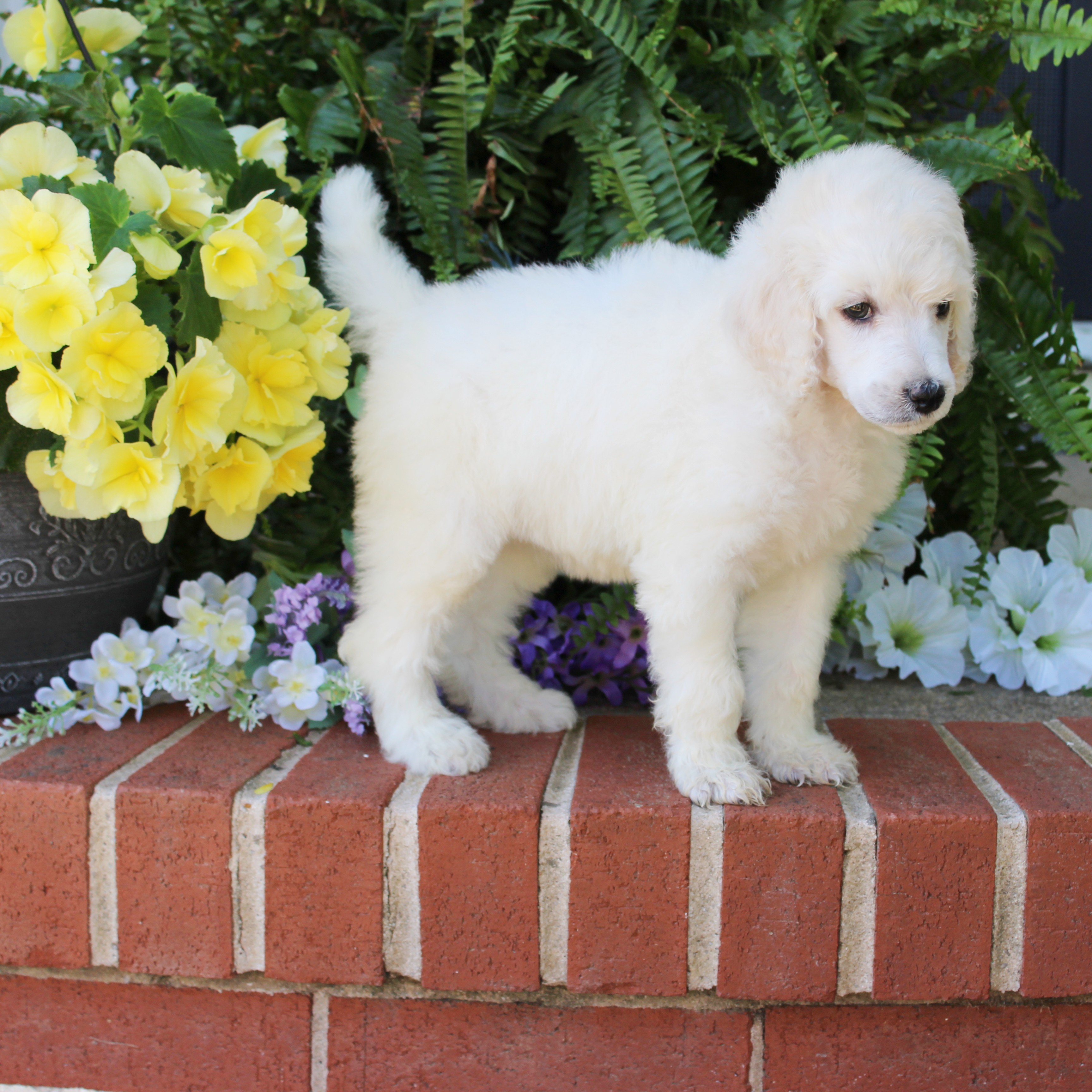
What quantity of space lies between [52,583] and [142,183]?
0.79m

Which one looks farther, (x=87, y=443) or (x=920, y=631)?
(x=920, y=631)

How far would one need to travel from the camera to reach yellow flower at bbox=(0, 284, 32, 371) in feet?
5.14

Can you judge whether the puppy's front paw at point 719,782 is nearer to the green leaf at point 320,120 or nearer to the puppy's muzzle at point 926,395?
the puppy's muzzle at point 926,395

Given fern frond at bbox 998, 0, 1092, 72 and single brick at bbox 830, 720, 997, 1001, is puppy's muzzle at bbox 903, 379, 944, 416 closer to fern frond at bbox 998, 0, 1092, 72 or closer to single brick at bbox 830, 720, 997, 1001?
single brick at bbox 830, 720, 997, 1001

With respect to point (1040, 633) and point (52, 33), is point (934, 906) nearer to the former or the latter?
point (1040, 633)

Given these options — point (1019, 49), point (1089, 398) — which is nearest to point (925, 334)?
point (1089, 398)

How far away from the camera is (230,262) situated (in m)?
1.69

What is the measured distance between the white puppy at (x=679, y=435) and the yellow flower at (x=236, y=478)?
201 millimetres

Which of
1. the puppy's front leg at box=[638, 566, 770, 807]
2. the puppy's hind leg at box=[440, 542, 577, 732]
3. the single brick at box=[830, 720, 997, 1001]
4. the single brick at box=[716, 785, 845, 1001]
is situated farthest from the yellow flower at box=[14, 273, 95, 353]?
the single brick at box=[830, 720, 997, 1001]

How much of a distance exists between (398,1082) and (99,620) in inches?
42.6

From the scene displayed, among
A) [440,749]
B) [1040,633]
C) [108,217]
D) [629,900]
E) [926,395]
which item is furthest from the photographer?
[1040,633]

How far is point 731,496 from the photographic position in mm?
1595

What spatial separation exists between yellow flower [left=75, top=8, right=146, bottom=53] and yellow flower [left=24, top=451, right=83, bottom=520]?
89cm

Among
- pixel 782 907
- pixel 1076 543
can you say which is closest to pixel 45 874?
pixel 782 907
